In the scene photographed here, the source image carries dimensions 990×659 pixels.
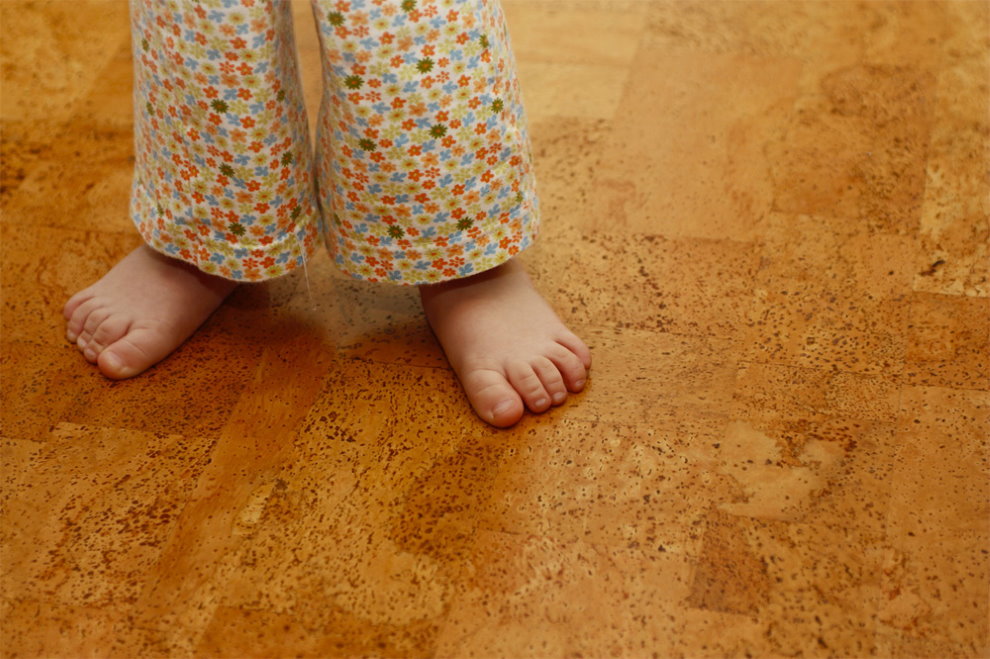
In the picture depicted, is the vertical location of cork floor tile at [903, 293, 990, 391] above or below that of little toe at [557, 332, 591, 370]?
below

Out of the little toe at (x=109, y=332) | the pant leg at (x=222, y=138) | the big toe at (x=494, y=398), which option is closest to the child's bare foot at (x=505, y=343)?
the big toe at (x=494, y=398)

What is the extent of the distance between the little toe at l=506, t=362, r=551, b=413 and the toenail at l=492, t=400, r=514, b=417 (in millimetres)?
18

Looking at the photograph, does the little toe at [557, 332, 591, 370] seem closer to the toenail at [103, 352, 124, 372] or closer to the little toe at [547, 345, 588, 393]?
the little toe at [547, 345, 588, 393]

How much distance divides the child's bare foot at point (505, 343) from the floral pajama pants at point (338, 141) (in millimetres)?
62

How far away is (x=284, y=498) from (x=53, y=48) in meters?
0.84

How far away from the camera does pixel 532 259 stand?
106 cm

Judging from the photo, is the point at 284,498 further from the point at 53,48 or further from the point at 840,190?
the point at 53,48

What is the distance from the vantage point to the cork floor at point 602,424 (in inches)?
30.2

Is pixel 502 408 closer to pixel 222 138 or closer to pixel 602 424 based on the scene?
pixel 602 424

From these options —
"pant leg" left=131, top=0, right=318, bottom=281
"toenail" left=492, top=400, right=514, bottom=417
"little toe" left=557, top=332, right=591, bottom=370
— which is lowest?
"toenail" left=492, top=400, right=514, bottom=417

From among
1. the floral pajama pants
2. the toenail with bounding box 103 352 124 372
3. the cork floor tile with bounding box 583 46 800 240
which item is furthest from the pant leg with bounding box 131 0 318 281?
the cork floor tile with bounding box 583 46 800 240

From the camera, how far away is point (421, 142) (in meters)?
0.82

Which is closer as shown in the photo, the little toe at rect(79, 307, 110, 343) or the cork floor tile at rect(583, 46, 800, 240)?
the little toe at rect(79, 307, 110, 343)

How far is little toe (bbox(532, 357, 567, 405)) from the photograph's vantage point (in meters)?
0.91
